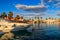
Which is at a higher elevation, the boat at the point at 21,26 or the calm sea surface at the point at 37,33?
the boat at the point at 21,26

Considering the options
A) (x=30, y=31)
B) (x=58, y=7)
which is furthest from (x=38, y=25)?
(x=58, y=7)

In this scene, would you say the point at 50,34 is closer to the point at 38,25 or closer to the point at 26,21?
the point at 38,25

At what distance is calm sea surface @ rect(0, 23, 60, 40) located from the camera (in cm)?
543

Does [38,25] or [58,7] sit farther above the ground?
[58,7]

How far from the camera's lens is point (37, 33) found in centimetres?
552

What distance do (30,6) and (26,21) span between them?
42 cm

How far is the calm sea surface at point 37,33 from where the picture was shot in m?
5.43

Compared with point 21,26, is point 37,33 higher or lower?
lower

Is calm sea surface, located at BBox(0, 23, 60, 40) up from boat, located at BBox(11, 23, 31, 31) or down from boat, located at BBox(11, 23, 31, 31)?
down

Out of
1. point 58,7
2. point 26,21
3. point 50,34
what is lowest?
point 50,34

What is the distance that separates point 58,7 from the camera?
17.9 feet

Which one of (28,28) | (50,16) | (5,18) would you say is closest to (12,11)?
(5,18)

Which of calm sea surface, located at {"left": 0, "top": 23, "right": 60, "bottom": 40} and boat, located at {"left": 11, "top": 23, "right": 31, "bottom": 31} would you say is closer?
calm sea surface, located at {"left": 0, "top": 23, "right": 60, "bottom": 40}

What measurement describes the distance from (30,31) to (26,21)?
0.30 m
